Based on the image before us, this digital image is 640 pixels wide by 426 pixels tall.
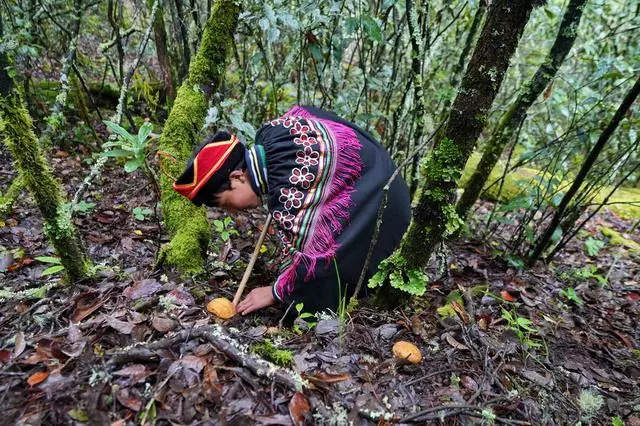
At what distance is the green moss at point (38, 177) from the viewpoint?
1844mm

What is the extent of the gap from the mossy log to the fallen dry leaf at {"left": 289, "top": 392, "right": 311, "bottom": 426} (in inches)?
59.3

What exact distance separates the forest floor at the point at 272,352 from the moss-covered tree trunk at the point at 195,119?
307 mm

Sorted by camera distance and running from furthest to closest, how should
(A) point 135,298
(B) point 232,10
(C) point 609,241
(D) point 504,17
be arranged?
(C) point 609,241, (B) point 232,10, (A) point 135,298, (D) point 504,17

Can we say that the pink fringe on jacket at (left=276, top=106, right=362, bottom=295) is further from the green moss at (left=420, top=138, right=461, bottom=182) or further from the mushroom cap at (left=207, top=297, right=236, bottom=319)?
the green moss at (left=420, top=138, right=461, bottom=182)

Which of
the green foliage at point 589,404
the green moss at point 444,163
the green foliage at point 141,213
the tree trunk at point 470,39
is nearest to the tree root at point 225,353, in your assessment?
the green moss at point 444,163

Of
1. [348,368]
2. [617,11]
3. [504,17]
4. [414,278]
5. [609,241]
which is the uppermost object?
[617,11]

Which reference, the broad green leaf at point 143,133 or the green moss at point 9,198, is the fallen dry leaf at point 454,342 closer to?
the broad green leaf at point 143,133

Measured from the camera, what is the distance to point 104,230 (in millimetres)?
3301

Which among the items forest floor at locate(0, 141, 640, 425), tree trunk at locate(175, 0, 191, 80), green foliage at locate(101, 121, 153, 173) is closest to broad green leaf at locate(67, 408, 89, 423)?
forest floor at locate(0, 141, 640, 425)

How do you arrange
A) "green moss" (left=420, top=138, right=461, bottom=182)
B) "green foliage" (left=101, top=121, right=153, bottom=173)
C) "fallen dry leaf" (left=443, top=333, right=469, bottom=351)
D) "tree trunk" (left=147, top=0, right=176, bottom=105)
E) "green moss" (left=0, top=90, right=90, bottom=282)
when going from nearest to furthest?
"green moss" (left=0, top=90, right=90, bottom=282)
"green moss" (left=420, top=138, right=461, bottom=182)
"green foliage" (left=101, top=121, right=153, bottom=173)
"fallen dry leaf" (left=443, top=333, right=469, bottom=351)
"tree trunk" (left=147, top=0, right=176, bottom=105)

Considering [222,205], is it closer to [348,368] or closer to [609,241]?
[348,368]

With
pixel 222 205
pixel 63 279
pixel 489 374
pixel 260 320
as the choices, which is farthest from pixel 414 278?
pixel 63 279

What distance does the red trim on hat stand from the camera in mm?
2361

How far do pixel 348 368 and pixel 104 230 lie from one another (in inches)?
96.8
